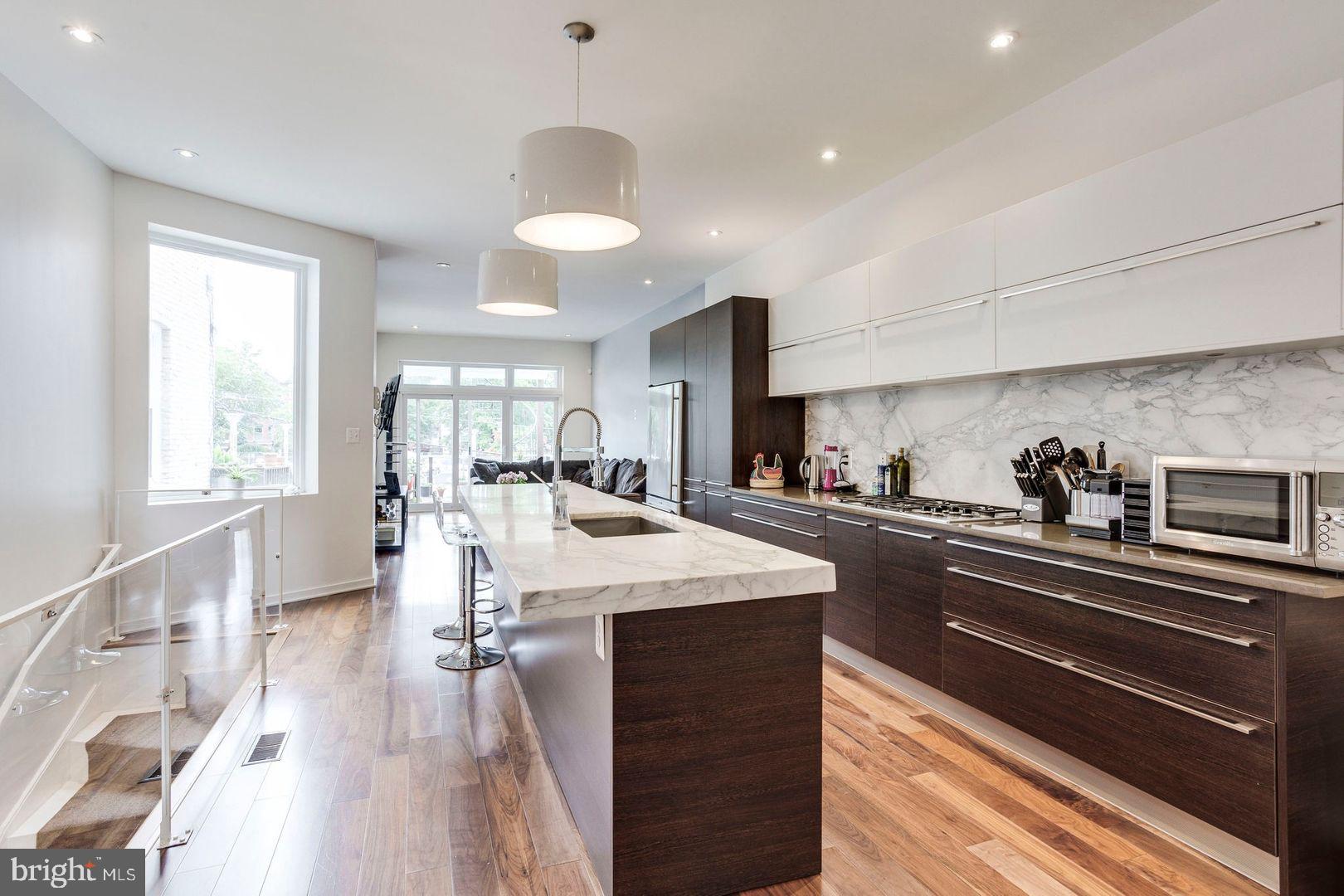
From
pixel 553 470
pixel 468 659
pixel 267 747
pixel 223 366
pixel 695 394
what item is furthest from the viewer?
pixel 553 470

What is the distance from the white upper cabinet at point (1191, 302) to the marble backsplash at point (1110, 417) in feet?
0.73

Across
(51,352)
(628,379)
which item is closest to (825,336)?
(51,352)

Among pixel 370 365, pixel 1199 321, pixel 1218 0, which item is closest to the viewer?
pixel 1199 321

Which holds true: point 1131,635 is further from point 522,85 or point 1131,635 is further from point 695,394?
point 695,394

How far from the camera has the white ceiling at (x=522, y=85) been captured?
2.36m

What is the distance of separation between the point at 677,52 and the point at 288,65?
5.43 ft

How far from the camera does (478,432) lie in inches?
417

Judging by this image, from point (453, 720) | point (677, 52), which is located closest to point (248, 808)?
point (453, 720)

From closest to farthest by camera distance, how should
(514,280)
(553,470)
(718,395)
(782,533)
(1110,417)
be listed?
1. (1110,417)
2. (514,280)
3. (782,533)
4. (718,395)
5. (553,470)

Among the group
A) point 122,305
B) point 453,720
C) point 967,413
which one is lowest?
point 453,720

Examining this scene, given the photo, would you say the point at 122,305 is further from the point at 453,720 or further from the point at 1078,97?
the point at 1078,97

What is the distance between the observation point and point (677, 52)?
2.58 metres

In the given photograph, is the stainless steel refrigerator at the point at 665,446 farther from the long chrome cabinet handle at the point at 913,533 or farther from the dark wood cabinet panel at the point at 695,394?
the long chrome cabinet handle at the point at 913,533

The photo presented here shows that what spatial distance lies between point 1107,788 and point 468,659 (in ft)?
9.35
